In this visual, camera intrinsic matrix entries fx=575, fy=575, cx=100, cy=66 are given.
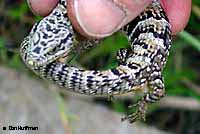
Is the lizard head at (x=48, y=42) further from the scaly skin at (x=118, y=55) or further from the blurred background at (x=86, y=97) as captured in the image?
the blurred background at (x=86, y=97)

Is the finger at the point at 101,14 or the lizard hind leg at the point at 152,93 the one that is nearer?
the finger at the point at 101,14

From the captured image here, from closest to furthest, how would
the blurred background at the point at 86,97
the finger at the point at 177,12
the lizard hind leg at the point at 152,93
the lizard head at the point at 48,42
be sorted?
the lizard head at the point at 48,42 → the lizard hind leg at the point at 152,93 → the finger at the point at 177,12 → the blurred background at the point at 86,97

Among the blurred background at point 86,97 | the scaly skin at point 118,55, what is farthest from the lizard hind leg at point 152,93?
the blurred background at point 86,97

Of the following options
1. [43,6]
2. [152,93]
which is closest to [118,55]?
[152,93]

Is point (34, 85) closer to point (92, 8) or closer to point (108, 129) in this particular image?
point (108, 129)

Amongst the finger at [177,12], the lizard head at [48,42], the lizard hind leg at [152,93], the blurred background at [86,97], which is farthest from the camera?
the blurred background at [86,97]

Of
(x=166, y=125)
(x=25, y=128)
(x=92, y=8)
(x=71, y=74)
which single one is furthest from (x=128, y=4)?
(x=166, y=125)

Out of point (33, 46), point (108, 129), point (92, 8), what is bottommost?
point (108, 129)
